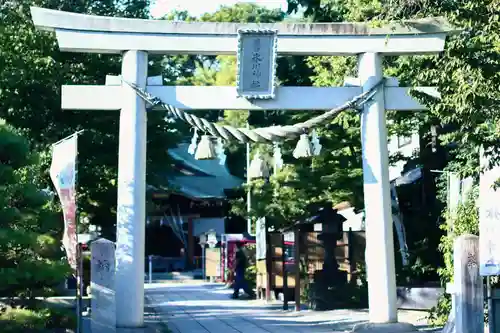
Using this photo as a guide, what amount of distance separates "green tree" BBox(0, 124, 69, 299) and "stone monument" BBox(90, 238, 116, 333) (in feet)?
2.70

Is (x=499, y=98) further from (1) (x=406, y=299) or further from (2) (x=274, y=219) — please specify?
(2) (x=274, y=219)

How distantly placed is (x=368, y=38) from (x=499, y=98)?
190 inches

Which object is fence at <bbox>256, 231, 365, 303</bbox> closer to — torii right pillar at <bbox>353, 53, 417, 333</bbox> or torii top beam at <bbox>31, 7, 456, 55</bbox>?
torii right pillar at <bbox>353, 53, 417, 333</bbox>

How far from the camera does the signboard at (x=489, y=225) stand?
11.6 m

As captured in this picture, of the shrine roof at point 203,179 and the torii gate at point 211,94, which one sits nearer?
the torii gate at point 211,94

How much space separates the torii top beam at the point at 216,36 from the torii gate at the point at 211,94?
0.7 inches

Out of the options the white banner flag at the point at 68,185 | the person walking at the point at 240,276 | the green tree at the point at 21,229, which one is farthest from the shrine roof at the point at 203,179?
the white banner flag at the point at 68,185

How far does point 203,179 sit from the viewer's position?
49.8m

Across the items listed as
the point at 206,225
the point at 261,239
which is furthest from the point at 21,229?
the point at 206,225

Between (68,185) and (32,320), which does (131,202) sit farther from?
(32,320)

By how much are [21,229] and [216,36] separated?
473cm

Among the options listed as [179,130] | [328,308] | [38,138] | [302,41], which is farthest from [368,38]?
[179,130]

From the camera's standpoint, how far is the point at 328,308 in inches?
833

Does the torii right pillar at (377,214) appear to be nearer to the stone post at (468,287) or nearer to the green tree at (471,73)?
the stone post at (468,287)
